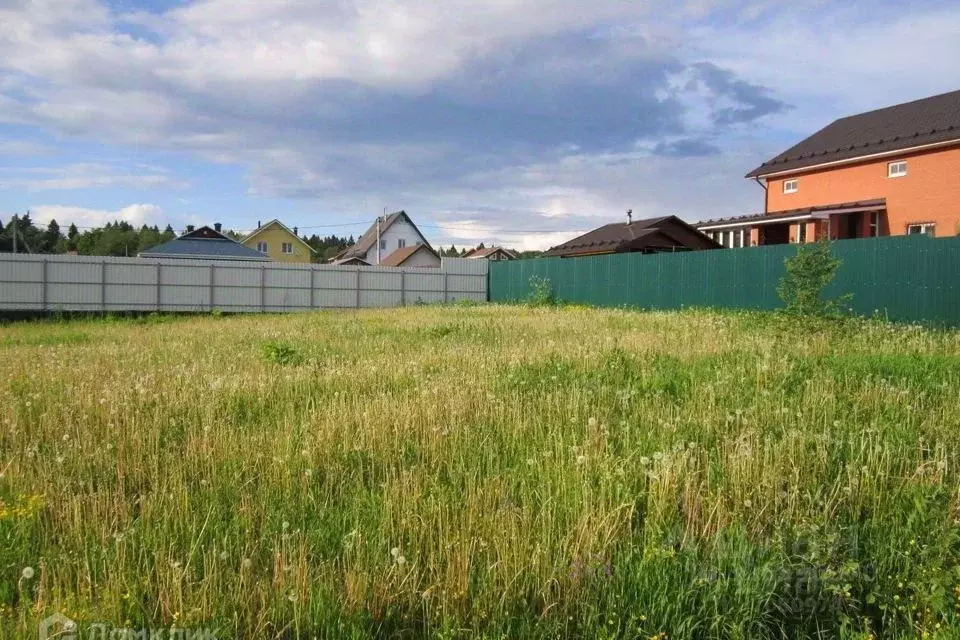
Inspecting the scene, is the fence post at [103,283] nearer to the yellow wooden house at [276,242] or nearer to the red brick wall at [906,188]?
the red brick wall at [906,188]

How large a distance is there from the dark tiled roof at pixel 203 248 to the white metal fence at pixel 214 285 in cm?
1694

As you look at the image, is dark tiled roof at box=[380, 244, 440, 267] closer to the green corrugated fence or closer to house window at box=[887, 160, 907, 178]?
the green corrugated fence

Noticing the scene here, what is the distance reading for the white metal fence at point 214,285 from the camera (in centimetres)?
2472

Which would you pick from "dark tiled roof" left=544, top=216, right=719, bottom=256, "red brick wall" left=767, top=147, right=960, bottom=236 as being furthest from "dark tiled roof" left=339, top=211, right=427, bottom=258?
"red brick wall" left=767, top=147, right=960, bottom=236

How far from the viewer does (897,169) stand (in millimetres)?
24766

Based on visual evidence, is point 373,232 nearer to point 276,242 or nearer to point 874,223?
point 276,242

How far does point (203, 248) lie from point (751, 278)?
38.8 metres

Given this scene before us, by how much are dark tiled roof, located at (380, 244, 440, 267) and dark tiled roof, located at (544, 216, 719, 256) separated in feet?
76.0

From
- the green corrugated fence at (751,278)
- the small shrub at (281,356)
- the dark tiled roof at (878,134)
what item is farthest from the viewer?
the dark tiled roof at (878,134)

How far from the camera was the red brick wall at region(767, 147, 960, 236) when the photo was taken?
901 inches

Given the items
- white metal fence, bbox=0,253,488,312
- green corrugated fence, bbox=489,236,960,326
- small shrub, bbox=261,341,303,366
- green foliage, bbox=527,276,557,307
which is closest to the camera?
small shrub, bbox=261,341,303,366

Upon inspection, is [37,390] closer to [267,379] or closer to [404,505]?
[267,379]

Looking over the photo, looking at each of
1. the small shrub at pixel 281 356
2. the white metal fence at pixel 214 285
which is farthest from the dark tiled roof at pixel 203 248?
the small shrub at pixel 281 356

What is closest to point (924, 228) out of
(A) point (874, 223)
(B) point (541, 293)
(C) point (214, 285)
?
(A) point (874, 223)
